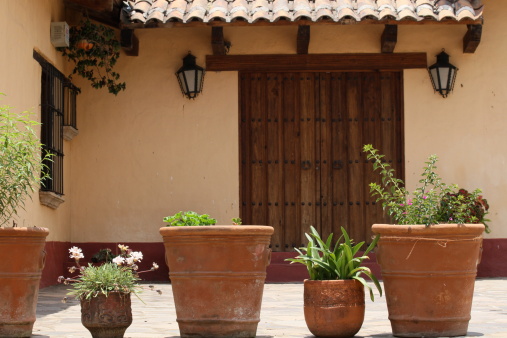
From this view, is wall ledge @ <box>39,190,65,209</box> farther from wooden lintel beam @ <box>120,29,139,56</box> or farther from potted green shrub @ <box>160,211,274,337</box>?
potted green shrub @ <box>160,211,274,337</box>

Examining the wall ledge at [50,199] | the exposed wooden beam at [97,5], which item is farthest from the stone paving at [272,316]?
the exposed wooden beam at [97,5]

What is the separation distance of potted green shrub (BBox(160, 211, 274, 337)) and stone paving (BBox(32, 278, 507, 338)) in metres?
0.37

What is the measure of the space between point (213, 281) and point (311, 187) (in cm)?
562

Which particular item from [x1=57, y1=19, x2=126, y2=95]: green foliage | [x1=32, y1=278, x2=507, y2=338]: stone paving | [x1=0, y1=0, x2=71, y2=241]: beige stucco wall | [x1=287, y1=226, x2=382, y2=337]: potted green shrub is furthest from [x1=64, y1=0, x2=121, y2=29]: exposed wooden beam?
[x1=287, y1=226, x2=382, y2=337]: potted green shrub

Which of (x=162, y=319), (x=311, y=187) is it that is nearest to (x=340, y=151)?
(x=311, y=187)

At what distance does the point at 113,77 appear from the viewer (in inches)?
437

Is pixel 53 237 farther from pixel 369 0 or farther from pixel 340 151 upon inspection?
pixel 369 0

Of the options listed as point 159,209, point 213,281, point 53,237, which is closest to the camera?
point 213,281

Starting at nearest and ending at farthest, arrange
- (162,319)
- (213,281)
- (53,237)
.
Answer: (213,281)
(162,319)
(53,237)

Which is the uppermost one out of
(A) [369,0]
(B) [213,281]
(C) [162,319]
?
(A) [369,0]

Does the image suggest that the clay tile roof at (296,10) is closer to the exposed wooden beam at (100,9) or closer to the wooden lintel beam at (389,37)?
the exposed wooden beam at (100,9)

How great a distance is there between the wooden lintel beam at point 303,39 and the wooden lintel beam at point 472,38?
1.92m

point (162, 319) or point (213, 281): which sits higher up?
point (213, 281)

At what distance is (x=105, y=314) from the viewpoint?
557cm
